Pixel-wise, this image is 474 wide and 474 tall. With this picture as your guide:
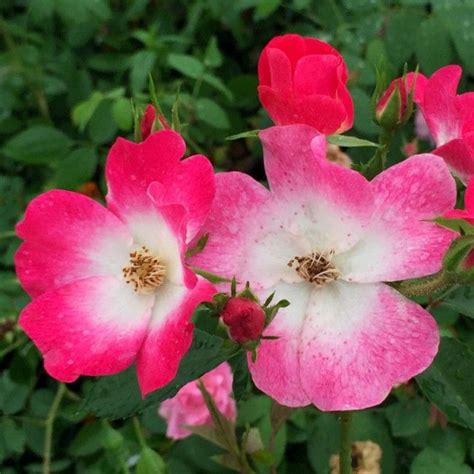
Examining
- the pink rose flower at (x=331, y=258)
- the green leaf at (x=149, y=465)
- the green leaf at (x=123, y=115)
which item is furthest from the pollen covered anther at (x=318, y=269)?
the green leaf at (x=123, y=115)

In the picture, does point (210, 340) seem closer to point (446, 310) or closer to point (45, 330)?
point (45, 330)

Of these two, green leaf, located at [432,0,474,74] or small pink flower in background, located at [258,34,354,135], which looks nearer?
small pink flower in background, located at [258,34,354,135]

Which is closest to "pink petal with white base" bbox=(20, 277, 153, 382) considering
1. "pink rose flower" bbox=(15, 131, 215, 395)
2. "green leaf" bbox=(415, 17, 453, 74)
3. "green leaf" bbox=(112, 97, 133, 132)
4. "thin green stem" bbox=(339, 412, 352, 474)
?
"pink rose flower" bbox=(15, 131, 215, 395)

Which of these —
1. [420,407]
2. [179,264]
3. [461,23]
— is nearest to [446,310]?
[420,407]

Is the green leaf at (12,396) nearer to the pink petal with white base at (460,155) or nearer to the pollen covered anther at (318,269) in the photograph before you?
the pollen covered anther at (318,269)

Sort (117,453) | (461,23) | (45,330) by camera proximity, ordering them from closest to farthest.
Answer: (45,330) → (117,453) → (461,23)

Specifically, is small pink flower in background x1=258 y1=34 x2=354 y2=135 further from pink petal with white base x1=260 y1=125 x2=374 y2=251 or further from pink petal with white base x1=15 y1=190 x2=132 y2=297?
pink petal with white base x1=15 y1=190 x2=132 y2=297

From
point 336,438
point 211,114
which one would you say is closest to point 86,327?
point 336,438
